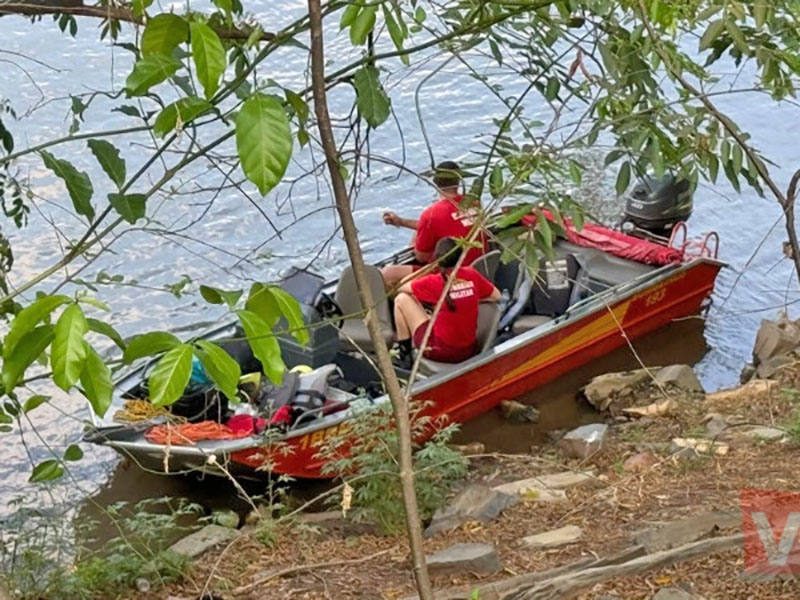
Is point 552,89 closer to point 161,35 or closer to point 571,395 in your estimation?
point 161,35

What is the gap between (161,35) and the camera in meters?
1.89

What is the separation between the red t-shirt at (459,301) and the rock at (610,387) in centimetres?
128

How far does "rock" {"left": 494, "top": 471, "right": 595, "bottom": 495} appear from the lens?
5.85 m

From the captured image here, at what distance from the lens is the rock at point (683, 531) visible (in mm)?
4148

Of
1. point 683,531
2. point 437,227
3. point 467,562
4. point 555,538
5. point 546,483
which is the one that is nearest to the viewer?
point 683,531

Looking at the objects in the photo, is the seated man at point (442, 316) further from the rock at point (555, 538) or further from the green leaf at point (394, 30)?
the green leaf at point (394, 30)

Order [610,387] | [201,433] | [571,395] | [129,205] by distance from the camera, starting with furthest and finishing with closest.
A: [571,395]
[610,387]
[201,433]
[129,205]

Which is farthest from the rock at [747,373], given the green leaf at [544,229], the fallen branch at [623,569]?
the green leaf at [544,229]

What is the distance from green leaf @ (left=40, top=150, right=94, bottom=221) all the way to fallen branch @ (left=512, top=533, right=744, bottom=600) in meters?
2.14

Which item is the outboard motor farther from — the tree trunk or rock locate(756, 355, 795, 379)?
the tree trunk

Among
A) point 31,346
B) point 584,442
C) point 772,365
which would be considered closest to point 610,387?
point 772,365

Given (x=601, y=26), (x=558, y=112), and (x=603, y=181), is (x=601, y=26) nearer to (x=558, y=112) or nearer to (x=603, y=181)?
(x=558, y=112)

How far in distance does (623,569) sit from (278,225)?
703cm

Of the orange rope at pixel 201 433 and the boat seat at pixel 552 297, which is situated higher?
the boat seat at pixel 552 297
